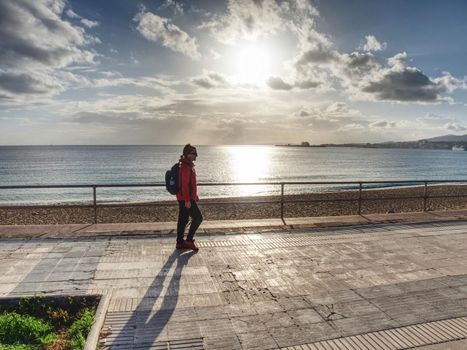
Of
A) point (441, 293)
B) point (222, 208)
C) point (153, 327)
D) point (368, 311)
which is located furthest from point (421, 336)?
point (222, 208)

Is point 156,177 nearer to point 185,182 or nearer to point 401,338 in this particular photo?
point 185,182

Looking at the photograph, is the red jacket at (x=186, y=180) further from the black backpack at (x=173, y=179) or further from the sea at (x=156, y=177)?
the sea at (x=156, y=177)

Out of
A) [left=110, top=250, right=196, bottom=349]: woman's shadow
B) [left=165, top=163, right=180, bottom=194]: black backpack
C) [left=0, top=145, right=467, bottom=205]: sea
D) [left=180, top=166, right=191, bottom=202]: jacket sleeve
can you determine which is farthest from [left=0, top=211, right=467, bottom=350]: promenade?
[left=0, top=145, right=467, bottom=205]: sea

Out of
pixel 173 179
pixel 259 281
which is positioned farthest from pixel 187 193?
pixel 259 281

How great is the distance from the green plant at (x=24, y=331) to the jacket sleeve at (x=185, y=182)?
300cm

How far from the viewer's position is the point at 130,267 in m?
→ 6.11

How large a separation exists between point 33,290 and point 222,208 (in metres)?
20.4

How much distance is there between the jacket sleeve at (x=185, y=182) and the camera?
21.7 ft

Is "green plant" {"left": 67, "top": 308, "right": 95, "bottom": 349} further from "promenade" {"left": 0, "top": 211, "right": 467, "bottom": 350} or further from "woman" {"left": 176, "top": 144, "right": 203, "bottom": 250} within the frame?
"woman" {"left": 176, "top": 144, "right": 203, "bottom": 250}

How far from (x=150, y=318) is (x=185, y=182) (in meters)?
2.67

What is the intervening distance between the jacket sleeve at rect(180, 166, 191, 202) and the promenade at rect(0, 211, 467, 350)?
3.28ft

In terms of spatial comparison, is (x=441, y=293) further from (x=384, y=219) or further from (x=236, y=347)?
(x=384, y=219)

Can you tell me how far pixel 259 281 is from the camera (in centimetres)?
562

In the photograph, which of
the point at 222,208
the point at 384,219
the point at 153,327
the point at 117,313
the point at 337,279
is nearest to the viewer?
the point at 153,327
